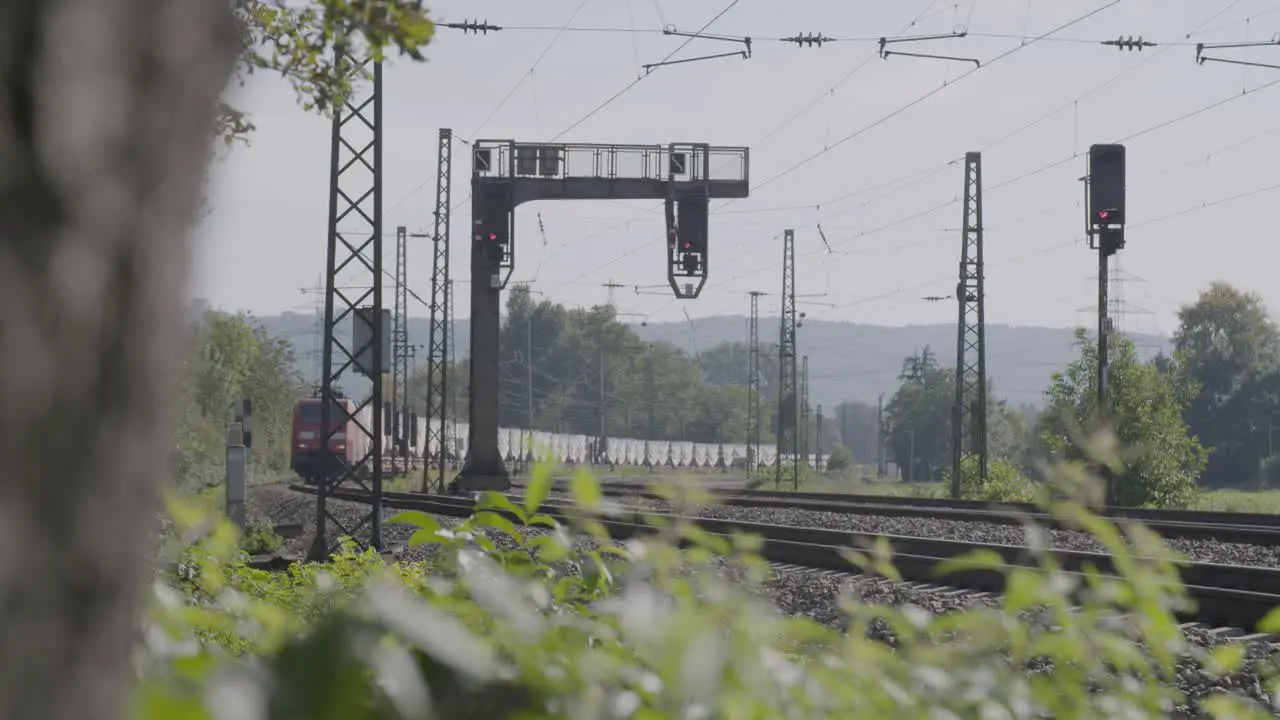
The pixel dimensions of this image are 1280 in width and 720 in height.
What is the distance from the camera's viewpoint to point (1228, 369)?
121 metres

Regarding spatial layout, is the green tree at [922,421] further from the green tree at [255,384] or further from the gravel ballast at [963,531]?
the gravel ballast at [963,531]

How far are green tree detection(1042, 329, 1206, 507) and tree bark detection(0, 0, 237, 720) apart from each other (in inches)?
1765

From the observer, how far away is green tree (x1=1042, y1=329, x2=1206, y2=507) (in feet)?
150

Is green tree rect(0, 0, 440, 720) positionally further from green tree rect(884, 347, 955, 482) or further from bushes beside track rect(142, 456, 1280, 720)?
green tree rect(884, 347, 955, 482)

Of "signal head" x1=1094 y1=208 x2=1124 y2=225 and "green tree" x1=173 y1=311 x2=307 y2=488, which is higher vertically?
"signal head" x1=1094 y1=208 x2=1124 y2=225

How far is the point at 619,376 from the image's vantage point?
589 feet

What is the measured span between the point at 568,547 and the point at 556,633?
1.14 feet

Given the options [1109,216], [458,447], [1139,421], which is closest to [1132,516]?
[1109,216]

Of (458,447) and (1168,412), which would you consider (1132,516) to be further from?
(458,447)

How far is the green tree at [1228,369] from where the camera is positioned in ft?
376

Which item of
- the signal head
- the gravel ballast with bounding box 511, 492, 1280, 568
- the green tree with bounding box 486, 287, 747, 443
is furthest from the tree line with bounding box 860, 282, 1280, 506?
the green tree with bounding box 486, 287, 747, 443

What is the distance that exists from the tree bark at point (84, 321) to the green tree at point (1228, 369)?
11976 centimetres

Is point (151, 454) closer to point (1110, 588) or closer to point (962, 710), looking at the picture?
point (962, 710)

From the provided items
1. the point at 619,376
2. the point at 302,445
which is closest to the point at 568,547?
the point at 302,445
